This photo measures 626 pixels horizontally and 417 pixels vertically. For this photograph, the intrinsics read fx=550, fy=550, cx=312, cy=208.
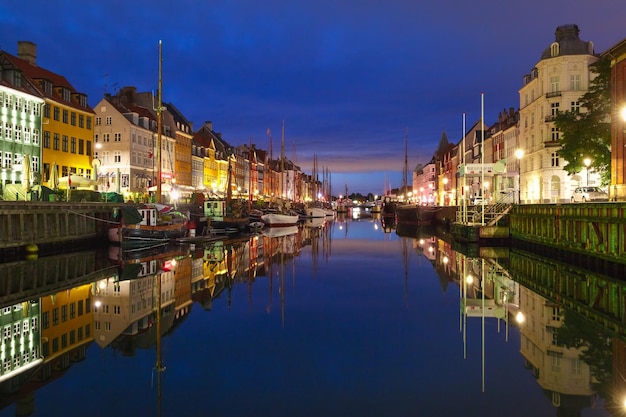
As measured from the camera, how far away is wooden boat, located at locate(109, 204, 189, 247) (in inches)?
1607

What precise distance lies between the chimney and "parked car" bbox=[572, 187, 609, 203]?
54.3 metres

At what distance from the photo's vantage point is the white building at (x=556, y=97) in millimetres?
58250

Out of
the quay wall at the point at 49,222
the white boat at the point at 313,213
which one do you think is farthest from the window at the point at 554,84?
the white boat at the point at 313,213

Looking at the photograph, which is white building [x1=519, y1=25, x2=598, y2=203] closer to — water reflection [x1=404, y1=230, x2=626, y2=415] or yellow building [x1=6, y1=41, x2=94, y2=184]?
water reflection [x1=404, y1=230, x2=626, y2=415]

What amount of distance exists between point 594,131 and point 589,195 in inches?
200

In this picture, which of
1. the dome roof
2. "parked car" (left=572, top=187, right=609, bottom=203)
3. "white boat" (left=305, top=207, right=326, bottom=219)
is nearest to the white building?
the dome roof

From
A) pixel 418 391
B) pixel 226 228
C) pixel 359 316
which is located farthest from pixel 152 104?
pixel 418 391

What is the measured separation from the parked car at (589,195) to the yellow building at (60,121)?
4773 cm

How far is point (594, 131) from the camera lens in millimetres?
39625

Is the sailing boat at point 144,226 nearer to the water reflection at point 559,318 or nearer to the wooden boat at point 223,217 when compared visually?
the wooden boat at point 223,217

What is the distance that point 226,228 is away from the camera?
5875cm

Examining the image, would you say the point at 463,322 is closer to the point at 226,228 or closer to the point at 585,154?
the point at 585,154

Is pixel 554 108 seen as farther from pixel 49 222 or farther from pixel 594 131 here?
pixel 49 222

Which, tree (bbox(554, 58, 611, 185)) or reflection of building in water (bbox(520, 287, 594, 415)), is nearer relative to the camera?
reflection of building in water (bbox(520, 287, 594, 415))
